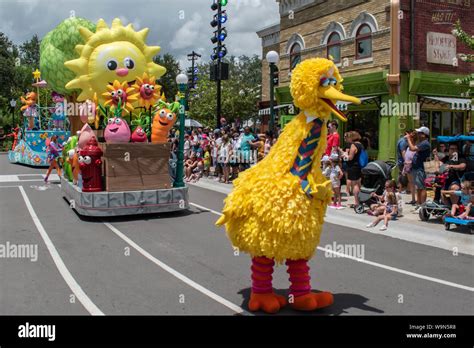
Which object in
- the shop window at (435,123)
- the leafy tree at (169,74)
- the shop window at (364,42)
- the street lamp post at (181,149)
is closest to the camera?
the street lamp post at (181,149)

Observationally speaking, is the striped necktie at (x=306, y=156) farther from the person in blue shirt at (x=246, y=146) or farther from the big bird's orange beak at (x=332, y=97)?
the person in blue shirt at (x=246, y=146)

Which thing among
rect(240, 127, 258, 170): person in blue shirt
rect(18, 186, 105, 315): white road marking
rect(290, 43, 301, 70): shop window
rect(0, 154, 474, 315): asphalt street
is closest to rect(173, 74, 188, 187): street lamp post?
rect(0, 154, 474, 315): asphalt street

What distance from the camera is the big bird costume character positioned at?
461 cm

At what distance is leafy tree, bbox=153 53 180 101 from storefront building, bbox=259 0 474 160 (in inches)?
2044

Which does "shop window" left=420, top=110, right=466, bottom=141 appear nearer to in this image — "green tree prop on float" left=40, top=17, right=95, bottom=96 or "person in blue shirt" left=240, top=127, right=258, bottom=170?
"person in blue shirt" left=240, top=127, right=258, bottom=170

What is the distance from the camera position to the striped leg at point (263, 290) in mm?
4906

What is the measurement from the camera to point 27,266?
6840mm

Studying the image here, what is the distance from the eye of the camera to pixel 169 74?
236ft

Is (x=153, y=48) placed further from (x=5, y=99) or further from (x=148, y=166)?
(x=5, y=99)

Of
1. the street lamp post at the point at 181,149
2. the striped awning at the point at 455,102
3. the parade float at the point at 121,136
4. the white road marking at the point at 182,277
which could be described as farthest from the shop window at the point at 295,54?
the white road marking at the point at 182,277

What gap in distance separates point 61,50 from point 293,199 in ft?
47.2

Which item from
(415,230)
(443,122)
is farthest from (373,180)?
(443,122)

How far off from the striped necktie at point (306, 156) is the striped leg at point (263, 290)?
866 millimetres

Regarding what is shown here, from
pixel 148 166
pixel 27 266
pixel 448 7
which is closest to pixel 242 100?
pixel 448 7
